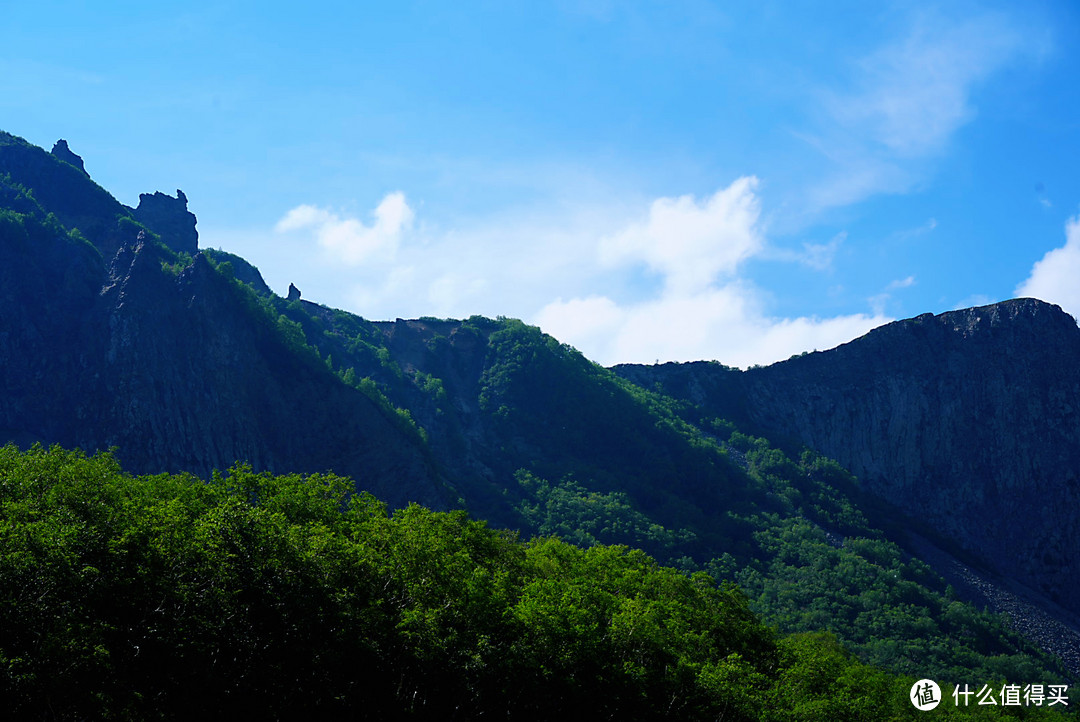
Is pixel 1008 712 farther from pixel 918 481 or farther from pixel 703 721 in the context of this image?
pixel 918 481

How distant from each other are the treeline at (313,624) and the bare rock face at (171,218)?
5138 inches

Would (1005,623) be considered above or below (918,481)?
below

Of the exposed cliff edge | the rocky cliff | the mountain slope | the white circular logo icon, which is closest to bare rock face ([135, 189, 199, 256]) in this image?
the mountain slope

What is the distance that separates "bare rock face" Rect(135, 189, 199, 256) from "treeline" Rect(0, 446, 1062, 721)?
130501 millimetres

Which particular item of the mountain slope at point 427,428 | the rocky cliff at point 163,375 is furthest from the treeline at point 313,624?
the rocky cliff at point 163,375

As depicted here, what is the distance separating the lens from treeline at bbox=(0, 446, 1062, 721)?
86.2ft

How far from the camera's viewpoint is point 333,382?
→ 12544 cm

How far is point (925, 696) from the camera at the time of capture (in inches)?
1944

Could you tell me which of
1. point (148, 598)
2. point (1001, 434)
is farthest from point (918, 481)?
point (148, 598)

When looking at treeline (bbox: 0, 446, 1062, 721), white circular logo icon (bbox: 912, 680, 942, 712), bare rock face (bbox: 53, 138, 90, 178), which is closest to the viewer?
treeline (bbox: 0, 446, 1062, 721)

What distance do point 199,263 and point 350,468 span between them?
3664cm

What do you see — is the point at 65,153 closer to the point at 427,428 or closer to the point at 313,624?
the point at 427,428

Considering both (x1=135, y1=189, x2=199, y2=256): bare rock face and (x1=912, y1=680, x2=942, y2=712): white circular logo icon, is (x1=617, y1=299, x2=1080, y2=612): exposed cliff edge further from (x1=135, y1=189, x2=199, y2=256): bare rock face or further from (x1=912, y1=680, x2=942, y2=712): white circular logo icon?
(x1=912, y1=680, x2=942, y2=712): white circular logo icon

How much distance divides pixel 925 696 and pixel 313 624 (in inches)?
1447
